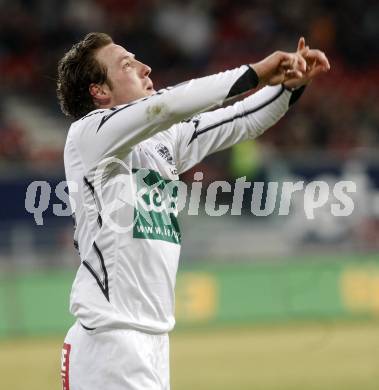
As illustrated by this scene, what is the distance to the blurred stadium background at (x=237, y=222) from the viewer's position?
1309 cm

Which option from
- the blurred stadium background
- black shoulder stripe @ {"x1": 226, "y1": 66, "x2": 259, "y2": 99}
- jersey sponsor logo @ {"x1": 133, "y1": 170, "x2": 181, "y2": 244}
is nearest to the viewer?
black shoulder stripe @ {"x1": 226, "y1": 66, "x2": 259, "y2": 99}

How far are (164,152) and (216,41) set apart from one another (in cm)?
1781

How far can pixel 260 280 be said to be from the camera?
51.3ft

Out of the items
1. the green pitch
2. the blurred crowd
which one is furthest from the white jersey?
the blurred crowd

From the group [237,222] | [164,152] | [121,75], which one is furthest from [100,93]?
[237,222]

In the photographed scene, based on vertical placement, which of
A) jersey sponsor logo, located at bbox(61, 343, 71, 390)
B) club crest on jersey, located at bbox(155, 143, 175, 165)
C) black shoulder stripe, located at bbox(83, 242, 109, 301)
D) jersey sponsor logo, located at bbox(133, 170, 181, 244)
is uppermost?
club crest on jersey, located at bbox(155, 143, 175, 165)

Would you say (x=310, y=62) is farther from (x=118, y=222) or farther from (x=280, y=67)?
(x=118, y=222)

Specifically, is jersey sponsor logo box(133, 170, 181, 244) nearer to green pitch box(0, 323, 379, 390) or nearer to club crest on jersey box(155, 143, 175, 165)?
club crest on jersey box(155, 143, 175, 165)

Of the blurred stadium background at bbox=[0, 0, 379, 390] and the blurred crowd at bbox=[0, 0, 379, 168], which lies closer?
the blurred stadium background at bbox=[0, 0, 379, 390]

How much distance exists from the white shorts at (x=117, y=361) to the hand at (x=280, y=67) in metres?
1.29

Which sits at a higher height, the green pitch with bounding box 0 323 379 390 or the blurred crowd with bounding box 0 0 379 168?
the blurred crowd with bounding box 0 0 379 168

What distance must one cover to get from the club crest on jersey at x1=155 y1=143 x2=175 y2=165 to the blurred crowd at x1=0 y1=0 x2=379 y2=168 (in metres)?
14.5

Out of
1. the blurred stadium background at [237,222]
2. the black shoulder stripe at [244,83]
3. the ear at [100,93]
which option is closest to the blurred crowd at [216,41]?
A: the blurred stadium background at [237,222]

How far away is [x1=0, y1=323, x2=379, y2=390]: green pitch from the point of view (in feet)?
35.9
